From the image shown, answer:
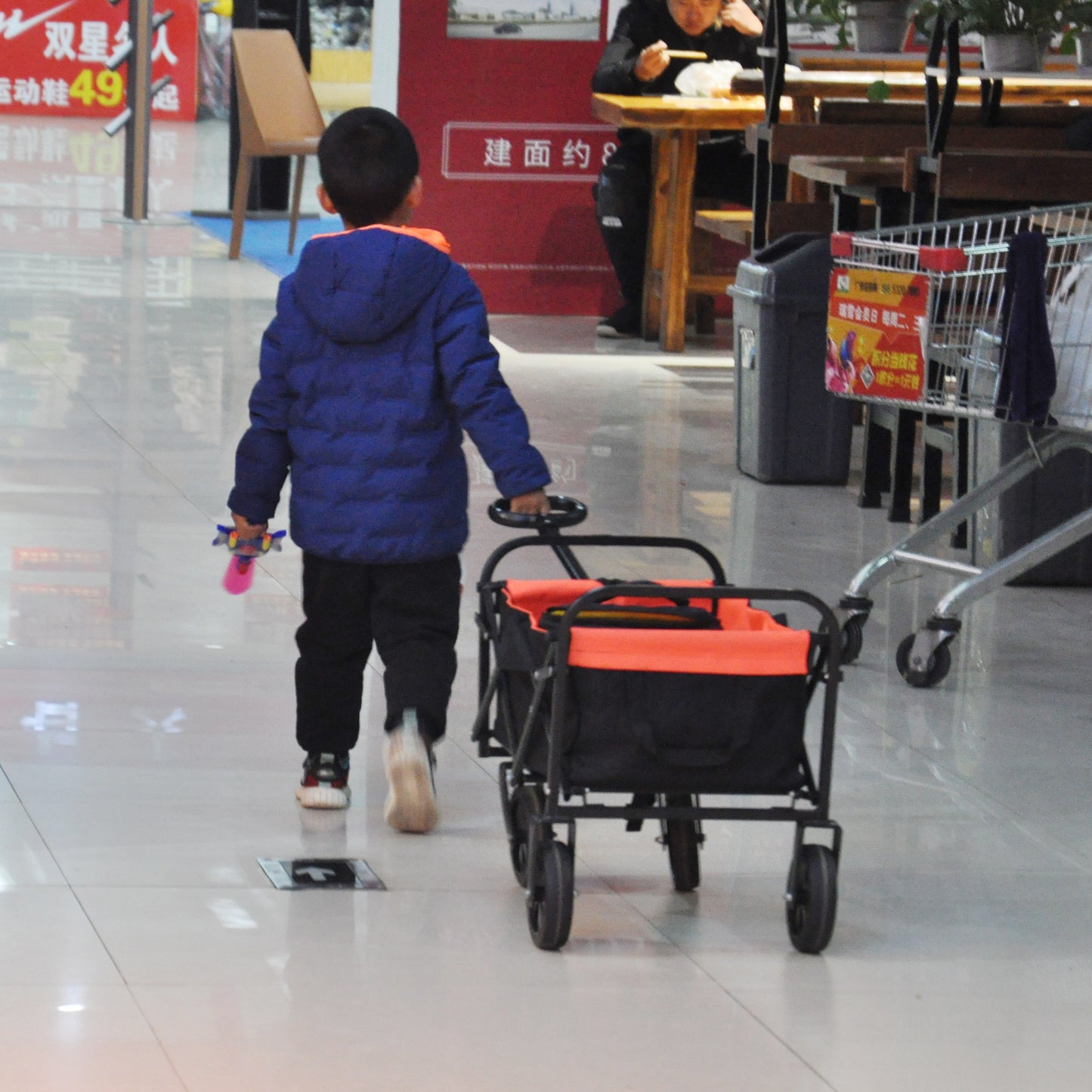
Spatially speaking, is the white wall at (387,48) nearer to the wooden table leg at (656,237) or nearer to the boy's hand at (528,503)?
the wooden table leg at (656,237)

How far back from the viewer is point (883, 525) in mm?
5922

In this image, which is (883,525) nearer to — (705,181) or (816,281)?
(816,281)

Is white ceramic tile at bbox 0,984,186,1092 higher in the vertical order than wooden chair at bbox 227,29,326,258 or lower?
lower

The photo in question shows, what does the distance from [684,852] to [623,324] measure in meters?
6.89

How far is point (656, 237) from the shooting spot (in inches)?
374

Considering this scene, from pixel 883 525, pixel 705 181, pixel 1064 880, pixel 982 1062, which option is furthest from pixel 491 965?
pixel 705 181

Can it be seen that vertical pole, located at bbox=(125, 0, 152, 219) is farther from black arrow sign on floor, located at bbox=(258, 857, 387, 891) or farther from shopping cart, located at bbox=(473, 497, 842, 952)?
shopping cart, located at bbox=(473, 497, 842, 952)

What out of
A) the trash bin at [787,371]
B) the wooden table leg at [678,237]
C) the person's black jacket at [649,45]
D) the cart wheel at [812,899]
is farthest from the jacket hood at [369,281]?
the person's black jacket at [649,45]

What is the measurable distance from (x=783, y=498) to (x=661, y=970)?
11.9ft

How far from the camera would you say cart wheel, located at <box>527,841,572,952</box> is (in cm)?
269

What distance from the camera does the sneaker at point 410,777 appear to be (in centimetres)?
316

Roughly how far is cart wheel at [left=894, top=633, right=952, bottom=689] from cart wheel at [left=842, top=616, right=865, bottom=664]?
0.37 ft

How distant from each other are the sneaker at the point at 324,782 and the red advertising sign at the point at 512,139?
23.1 ft

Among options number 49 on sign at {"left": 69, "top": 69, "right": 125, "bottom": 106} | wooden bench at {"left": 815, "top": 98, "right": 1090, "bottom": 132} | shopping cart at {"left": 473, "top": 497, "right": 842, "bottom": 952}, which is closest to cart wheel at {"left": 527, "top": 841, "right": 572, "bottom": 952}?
shopping cart at {"left": 473, "top": 497, "right": 842, "bottom": 952}
